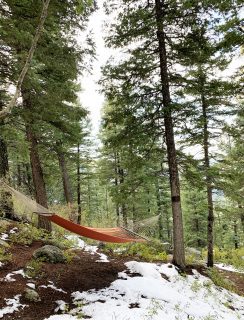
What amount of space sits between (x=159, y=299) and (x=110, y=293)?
100 centimetres

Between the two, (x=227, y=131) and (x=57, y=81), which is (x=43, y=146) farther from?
(x=227, y=131)

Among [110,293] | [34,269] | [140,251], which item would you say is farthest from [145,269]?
[140,251]

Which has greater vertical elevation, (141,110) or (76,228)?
(141,110)

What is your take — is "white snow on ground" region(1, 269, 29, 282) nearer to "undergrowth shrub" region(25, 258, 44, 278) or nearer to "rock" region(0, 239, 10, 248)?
"undergrowth shrub" region(25, 258, 44, 278)

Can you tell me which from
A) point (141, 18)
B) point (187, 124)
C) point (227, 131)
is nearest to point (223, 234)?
point (227, 131)

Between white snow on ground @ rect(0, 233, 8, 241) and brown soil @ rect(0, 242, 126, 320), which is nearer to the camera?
brown soil @ rect(0, 242, 126, 320)

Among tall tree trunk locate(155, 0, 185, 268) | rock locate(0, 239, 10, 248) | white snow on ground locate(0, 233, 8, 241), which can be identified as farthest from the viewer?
white snow on ground locate(0, 233, 8, 241)

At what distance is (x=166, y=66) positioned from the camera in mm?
8688

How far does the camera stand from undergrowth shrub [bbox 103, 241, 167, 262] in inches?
392

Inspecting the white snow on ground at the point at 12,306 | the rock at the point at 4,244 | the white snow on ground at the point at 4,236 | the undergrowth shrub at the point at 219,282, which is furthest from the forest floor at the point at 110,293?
the white snow on ground at the point at 4,236

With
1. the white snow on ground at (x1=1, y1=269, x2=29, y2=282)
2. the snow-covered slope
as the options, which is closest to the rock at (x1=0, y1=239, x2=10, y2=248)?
the white snow on ground at (x1=1, y1=269, x2=29, y2=282)

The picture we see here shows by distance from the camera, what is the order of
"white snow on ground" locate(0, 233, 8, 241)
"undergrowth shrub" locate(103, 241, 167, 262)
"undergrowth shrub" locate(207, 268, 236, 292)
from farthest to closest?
"undergrowth shrub" locate(103, 241, 167, 262), "undergrowth shrub" locate(207, 268, 236, 292), "white snow on ground" locate(0, 233, 8, 241)

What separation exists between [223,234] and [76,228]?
28.7 m

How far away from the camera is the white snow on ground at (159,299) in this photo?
5.32 metres
